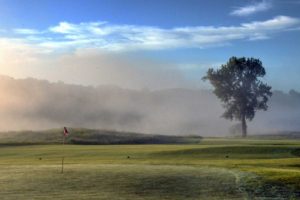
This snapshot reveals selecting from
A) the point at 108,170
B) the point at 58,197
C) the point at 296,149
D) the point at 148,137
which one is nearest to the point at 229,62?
the point at 148,137

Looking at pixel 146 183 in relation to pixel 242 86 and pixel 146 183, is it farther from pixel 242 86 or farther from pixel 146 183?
pixel 242 86

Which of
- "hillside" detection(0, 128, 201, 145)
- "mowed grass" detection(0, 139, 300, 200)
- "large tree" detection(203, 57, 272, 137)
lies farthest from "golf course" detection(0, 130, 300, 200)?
"large tree" detection(203, 57, 272, 137)

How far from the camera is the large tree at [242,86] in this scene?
140 m

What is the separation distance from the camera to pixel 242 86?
141250 mm

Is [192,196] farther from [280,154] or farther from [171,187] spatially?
[280,154]

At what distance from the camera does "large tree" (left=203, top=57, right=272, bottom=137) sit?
13975 centimetres

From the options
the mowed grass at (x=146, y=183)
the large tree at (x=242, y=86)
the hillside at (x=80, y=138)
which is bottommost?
the mowed grass at (x=146, y=183)

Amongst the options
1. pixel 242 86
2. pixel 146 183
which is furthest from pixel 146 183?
pixel 242 86

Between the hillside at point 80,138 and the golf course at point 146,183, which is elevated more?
the hillside at point 80,138

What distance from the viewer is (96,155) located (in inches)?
2356

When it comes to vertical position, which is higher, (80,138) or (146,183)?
(80,138)

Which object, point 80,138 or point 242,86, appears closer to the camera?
point 80,138

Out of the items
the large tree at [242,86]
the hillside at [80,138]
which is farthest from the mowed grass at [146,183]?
the large tree at [242,86]

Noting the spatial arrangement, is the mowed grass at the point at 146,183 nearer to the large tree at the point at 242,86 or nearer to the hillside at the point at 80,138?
the hillside at the point at 80,138
